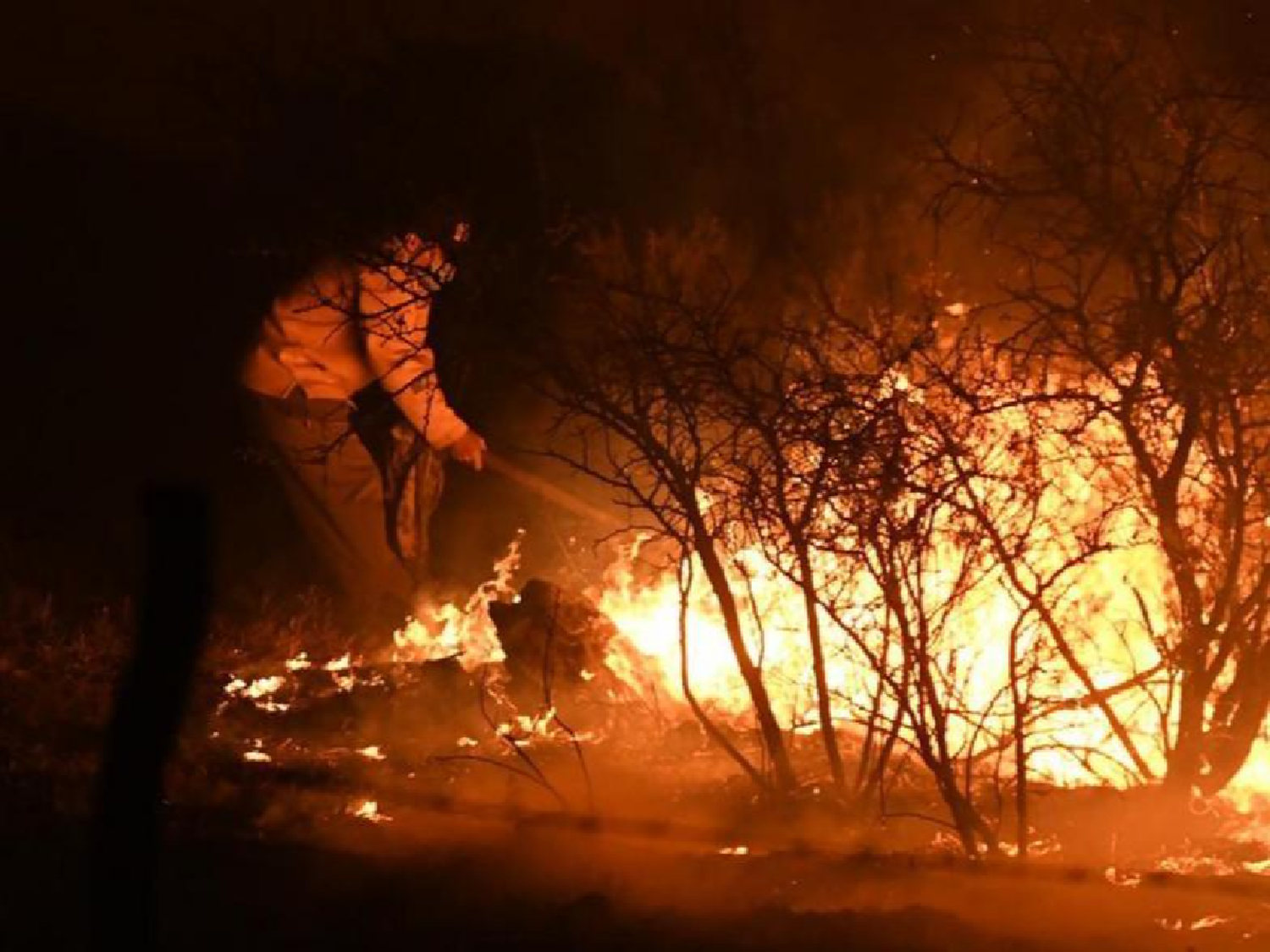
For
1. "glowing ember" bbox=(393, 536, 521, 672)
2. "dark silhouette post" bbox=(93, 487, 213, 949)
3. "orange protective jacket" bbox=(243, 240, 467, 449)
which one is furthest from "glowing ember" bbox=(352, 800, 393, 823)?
"orange protective jacket" bbox=(243, 240, 467, 449)

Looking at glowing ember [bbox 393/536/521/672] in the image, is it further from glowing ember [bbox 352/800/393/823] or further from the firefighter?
glowing ember [bbox 352/800/393/823]

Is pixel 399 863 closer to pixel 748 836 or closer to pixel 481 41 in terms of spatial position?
pixel 748 836

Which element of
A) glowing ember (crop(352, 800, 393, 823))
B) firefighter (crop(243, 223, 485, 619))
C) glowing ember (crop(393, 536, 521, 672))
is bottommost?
glowing ember (crop(352, 800, 393, 823))

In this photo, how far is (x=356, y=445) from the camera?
966 centimetres

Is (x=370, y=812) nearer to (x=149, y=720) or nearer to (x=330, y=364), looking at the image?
(x=149, y=720)

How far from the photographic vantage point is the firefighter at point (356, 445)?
9.17 meters

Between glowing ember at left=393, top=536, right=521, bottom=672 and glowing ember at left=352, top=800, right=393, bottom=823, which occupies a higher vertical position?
glowing ember at left=393, top=536, right=521, bottom=672

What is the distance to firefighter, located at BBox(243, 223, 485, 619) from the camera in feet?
30.1

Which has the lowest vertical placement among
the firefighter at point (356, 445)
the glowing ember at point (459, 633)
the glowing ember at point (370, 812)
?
the glowing ember at point (370, 812)

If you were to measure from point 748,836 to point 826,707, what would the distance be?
0.59m

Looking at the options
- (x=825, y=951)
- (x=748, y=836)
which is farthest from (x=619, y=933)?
(x=748, y=836)

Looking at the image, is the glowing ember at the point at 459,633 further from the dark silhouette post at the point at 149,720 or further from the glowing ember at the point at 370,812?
the dark silhouette post at the point at 149,720

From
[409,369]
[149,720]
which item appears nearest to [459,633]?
[409,369]

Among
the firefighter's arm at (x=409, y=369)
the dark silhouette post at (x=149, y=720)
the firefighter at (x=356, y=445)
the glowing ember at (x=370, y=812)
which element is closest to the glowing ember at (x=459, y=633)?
the firefighter at (x=356, y=445)
